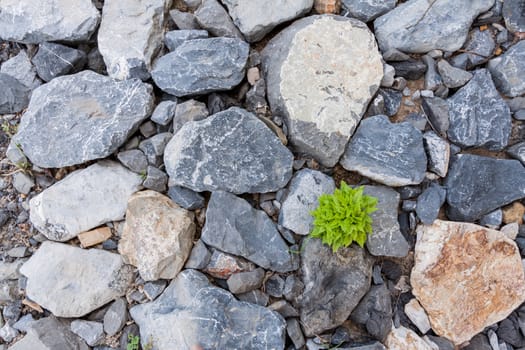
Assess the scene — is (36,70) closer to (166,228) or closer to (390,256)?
(166,228)

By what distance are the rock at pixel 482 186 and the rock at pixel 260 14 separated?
6.61 feet

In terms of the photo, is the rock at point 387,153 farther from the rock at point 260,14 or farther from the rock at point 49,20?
the rock at point 49,20

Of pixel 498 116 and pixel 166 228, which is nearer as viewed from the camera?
pixel 166 228

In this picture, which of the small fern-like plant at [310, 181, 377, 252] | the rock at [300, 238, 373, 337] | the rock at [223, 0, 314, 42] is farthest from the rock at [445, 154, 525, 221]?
the rock at [223, 0, 314, 42]

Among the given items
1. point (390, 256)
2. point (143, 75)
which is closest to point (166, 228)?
point (143, 75)

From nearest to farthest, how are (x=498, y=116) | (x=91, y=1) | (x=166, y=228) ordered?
1. (x=166, y=228)
2. (x=498, y=116)
3. (x=91, y=1)

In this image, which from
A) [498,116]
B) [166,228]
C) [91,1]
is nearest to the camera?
[166,228]

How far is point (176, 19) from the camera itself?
4539 millimetres

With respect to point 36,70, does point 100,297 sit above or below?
below

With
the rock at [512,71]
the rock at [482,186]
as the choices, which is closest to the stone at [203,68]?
the rock at [482,186]

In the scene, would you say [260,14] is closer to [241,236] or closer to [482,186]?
[241,236]

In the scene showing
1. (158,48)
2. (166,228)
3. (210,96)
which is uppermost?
(158,48)

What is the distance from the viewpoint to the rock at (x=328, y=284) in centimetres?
402

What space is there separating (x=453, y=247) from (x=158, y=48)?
3.13m
